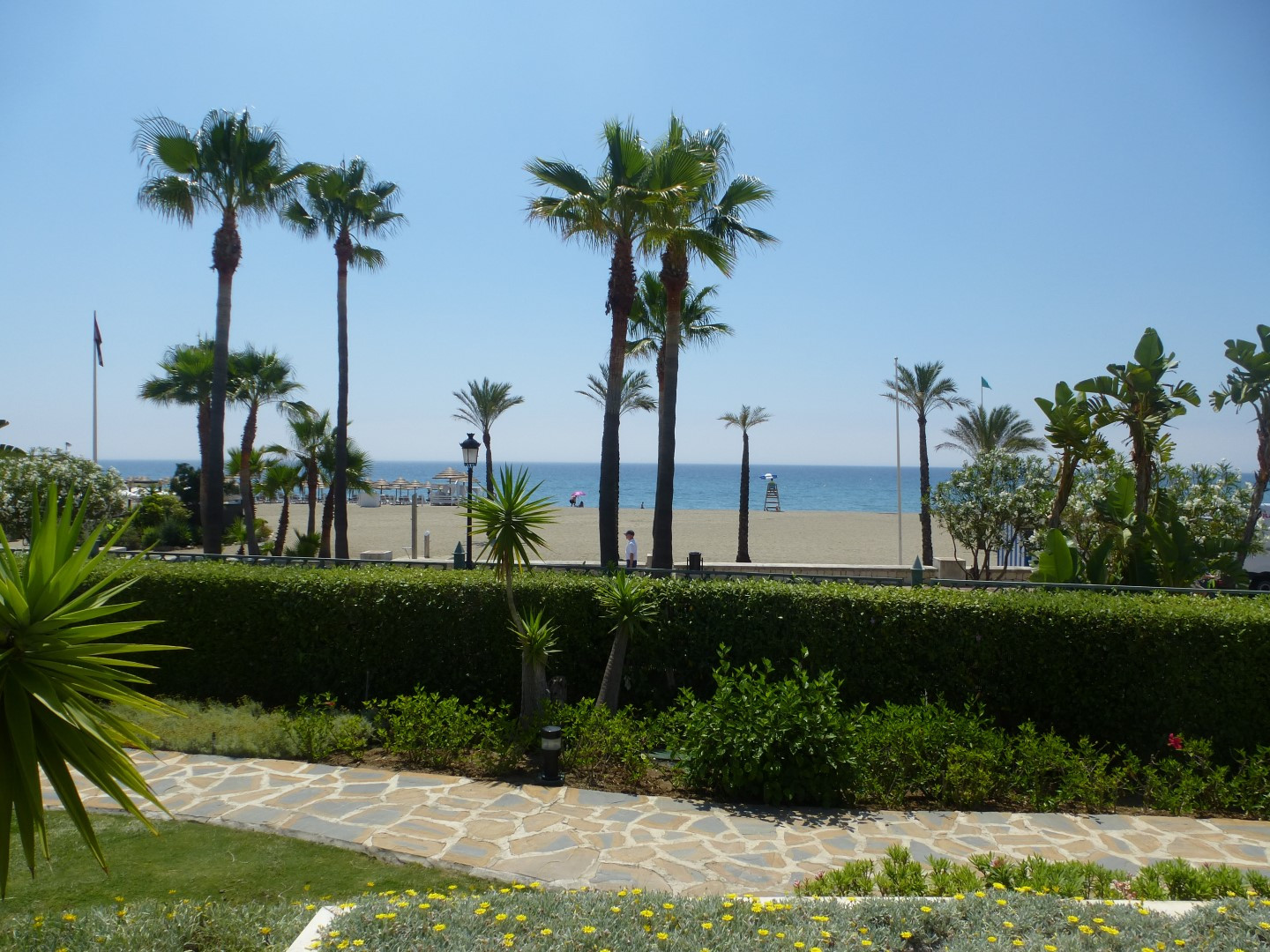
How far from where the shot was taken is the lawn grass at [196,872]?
5402 millimetres

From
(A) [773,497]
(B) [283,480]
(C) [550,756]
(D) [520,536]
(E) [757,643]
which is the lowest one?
(C) [550,756]

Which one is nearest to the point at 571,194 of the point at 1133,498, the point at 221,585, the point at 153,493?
the point at 221,585

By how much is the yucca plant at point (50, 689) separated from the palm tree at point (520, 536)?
17.4 feet

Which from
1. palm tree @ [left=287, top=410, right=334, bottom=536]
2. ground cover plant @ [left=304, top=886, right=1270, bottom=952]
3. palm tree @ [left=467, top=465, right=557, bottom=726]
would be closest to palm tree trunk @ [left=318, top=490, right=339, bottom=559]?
palm tree @ [left=287, top=410, right=334, bottom=536]

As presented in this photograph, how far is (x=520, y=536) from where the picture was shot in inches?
356

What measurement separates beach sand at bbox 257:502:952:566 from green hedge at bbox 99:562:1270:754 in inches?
621

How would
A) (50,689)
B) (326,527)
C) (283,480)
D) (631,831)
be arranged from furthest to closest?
(283,480)
(326,527)
(631,831)
(50,689)

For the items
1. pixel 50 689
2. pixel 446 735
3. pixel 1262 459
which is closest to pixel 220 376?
pixel 446 735

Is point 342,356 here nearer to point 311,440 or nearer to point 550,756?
point 311,440

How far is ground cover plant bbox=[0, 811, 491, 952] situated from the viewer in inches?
170

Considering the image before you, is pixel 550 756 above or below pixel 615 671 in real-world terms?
below

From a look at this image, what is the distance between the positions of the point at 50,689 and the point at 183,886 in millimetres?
3191

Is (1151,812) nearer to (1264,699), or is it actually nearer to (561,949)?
(1264,699)

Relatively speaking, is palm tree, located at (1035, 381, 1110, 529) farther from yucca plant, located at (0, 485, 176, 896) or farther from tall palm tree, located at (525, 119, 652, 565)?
yucca plant, located at (0, 485, 176, 896)
